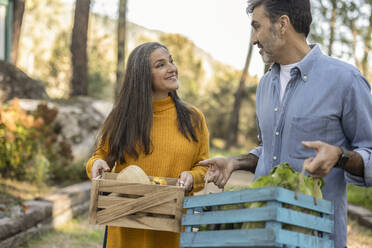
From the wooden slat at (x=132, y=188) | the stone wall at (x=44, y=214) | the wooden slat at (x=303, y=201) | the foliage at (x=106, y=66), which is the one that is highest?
the foliage at (x=106, y=66)

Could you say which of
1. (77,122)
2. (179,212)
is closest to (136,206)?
(179,212)

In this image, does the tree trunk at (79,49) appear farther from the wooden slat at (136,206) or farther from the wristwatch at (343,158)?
the wristwatch at (343,158)

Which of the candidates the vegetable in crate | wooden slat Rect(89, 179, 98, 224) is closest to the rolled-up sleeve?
Result: the vegetable in crate

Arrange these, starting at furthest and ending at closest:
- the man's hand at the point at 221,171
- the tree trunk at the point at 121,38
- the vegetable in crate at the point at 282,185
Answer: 1. the tree trunk at the point at 121,38
2. the man's hand at the point at 221,171
3. the vegetable in crate at the point at 282,185

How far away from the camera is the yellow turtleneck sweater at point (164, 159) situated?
116 inches

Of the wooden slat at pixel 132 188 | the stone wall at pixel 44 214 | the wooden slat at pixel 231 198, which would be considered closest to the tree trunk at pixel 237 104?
the stone wall at pixel 44 214

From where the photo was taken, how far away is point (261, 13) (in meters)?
2.49

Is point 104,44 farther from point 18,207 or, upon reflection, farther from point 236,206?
point 236,206

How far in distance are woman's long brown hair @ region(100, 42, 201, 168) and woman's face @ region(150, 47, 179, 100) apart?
4 centimetres

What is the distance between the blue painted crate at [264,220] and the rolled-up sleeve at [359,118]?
1.26ft

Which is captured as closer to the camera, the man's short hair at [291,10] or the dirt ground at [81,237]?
the man's short hair at [291,10]

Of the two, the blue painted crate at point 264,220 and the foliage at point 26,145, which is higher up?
the foliage at point 26,145

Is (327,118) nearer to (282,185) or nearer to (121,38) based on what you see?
(282,185)

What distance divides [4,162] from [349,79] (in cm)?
598
